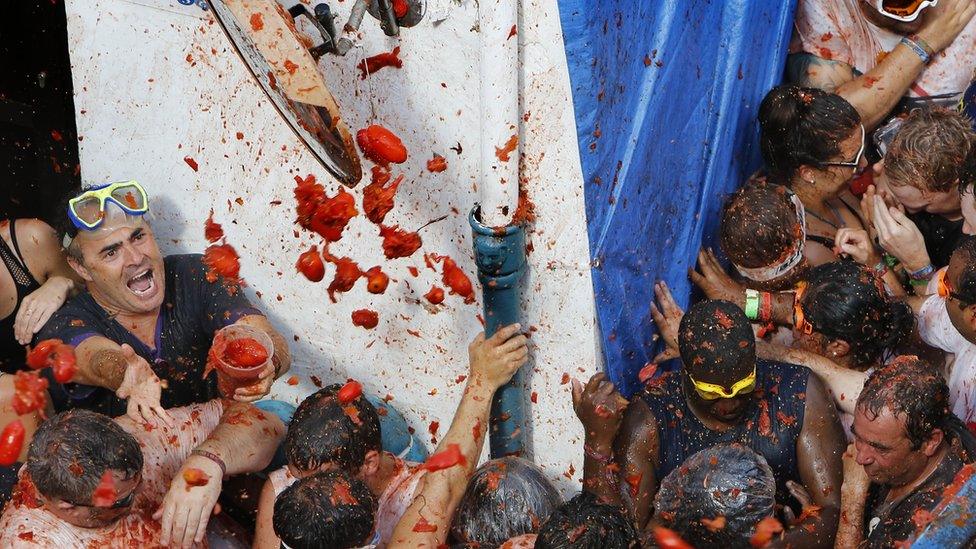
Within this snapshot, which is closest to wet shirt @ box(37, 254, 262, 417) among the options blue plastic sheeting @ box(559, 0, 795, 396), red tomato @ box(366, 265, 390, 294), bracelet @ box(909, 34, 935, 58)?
red tomato @ box(366, 265, 390, 294)

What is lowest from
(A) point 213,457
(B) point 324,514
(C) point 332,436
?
(A) point 213,457

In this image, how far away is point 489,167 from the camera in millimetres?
3896

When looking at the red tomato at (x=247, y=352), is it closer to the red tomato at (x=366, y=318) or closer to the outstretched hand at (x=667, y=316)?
the red tomato at (x=366, y=318)

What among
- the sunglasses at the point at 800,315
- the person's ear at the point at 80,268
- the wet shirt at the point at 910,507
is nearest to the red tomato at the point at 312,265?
the person's ear at the point at 80,268

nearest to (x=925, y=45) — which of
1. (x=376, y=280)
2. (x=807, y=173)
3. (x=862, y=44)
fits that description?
(x=862, y=44)

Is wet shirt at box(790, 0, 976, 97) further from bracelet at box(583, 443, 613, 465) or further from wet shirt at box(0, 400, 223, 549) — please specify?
wet shirt at box(0, 400, 223, 549)

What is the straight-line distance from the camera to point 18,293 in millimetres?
4930

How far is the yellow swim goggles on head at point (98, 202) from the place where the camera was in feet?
15.7

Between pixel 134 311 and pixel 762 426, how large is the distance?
118 inches

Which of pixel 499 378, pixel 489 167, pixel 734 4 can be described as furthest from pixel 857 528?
pixel 734 4

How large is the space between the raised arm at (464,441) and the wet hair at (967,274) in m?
1.72

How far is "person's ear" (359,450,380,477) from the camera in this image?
4.16 m

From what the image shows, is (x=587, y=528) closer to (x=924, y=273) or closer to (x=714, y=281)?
(x=714, y=281)

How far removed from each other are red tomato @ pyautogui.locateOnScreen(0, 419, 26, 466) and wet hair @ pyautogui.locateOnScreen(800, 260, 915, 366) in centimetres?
357
